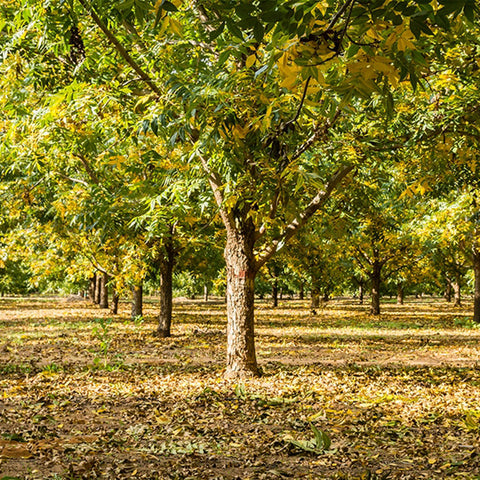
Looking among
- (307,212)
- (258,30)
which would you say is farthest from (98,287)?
(258,30)

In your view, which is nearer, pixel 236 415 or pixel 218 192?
pixel 236 415

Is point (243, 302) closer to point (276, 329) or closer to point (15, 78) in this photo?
point (15, 78)

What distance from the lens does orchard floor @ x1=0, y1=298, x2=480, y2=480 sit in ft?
15.5

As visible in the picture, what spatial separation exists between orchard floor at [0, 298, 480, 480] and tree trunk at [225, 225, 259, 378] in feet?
1.14

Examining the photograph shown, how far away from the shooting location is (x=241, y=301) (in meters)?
8.55

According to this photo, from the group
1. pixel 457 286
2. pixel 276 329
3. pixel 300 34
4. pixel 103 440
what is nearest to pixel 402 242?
pixel 276 329

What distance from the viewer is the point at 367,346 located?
1367 centimetres

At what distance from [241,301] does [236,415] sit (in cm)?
236

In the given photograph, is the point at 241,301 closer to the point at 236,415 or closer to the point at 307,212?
the point at 307,212

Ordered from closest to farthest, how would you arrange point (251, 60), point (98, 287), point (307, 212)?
point (251, 60) → point (307, 212) → point (98, 287)

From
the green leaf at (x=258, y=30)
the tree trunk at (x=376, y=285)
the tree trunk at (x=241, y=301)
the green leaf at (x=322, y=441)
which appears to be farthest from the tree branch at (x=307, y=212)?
the tree trunk at (x=376, y=285)

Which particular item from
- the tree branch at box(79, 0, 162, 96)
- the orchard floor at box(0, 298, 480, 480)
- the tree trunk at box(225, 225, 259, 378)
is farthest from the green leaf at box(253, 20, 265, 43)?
the tree trunk at box(225, 225, 259, 378)

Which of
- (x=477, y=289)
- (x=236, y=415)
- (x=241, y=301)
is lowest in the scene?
(x=236, y=415)

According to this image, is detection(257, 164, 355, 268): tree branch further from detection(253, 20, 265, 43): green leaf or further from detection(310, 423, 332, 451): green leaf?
detection(253, 20, 265, 43): green leaf
